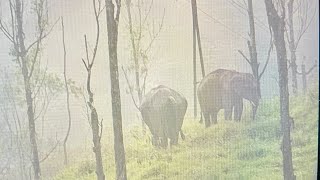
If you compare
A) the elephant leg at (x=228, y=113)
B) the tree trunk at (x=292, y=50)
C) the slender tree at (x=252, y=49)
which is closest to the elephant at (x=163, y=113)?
the elephant leg at (x=228, y=113)

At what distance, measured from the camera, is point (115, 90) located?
55.2 inches

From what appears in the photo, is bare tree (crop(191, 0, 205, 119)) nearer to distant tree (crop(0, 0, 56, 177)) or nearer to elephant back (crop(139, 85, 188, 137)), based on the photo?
elephant back (crop(139, 85, 188, 137))

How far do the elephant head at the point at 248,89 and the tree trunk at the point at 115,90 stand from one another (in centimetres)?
36

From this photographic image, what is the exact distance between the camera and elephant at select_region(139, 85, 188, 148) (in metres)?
1.43

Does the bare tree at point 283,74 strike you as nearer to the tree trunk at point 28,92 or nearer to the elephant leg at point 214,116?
the elephant leg at point 214,116

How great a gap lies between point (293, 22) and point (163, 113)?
48 cm

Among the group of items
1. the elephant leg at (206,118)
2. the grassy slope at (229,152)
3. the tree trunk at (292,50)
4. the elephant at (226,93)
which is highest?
the tree trunk at (292,50)

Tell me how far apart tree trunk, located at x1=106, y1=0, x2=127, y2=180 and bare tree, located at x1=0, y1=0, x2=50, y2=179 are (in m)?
0.18

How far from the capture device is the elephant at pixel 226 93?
4.78ft

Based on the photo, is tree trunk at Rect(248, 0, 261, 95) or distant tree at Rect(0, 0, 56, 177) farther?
tree trunk at Rect(248, 0, 261, 95)

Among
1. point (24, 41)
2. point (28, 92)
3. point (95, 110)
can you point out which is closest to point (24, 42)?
point (24, 41)

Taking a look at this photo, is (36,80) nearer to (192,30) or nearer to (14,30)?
(14,30)

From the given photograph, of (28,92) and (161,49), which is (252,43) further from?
(28,92)

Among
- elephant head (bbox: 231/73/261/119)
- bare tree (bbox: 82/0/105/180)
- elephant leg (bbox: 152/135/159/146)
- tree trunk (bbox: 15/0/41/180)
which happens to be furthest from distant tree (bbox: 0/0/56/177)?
elephant head (bbox: 231/73/261/119)
